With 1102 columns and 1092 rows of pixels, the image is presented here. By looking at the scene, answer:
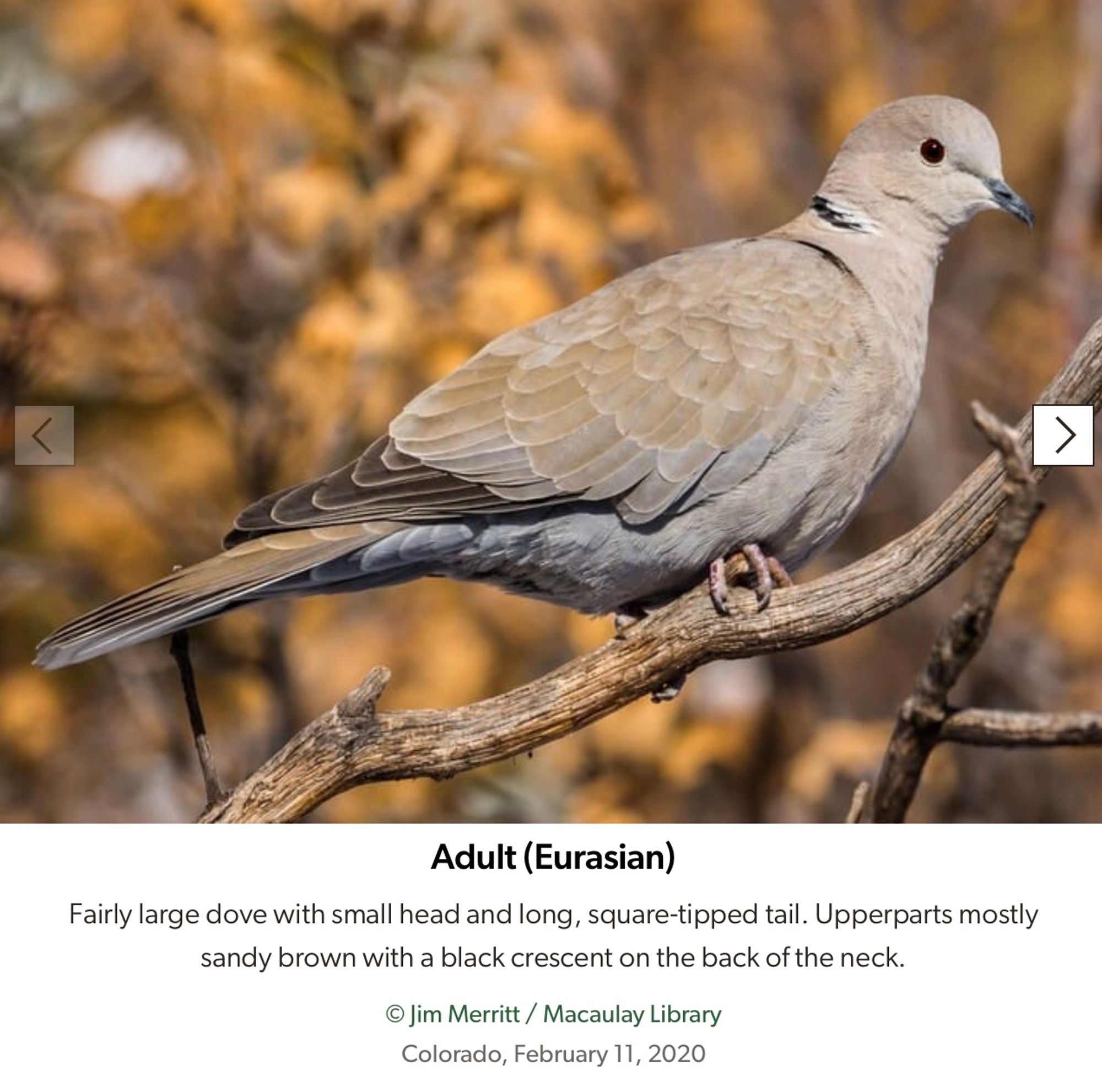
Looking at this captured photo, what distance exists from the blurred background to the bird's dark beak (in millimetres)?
1386

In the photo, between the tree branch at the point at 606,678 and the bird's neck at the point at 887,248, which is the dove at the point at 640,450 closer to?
the bird's neck at the point at 887,248

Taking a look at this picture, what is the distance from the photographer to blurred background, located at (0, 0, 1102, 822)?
209 inches

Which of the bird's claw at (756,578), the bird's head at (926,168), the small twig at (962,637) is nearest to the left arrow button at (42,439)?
the bird's claw at (756,578)

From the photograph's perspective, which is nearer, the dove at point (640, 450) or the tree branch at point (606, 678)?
the tree branch at point (606, 678)

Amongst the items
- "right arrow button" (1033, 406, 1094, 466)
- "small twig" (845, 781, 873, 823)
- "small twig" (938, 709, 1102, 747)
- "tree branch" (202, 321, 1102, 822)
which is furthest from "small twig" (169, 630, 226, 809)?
"right arrow button" (1033, 406, 1094, 466)

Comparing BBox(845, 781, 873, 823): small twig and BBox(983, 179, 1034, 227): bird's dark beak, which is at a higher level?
BBox(983, 179, 1034, 227): bird's dark beak

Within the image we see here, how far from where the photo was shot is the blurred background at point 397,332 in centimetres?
532

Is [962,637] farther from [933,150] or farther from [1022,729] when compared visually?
[933,150]

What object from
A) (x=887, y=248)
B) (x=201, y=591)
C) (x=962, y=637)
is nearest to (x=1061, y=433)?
(x=962, y=637)

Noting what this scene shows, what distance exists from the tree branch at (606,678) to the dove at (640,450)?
18 centimetres

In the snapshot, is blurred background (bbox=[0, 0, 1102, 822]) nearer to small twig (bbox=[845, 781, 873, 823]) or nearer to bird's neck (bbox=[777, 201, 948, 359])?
bird's neck (bbox=[777, 201, 948, 359])

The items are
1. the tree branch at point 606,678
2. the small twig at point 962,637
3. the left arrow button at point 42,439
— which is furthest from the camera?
the left arrow button at point 42,439

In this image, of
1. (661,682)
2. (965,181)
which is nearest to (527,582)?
(661,682)

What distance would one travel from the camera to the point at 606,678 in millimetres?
3316
